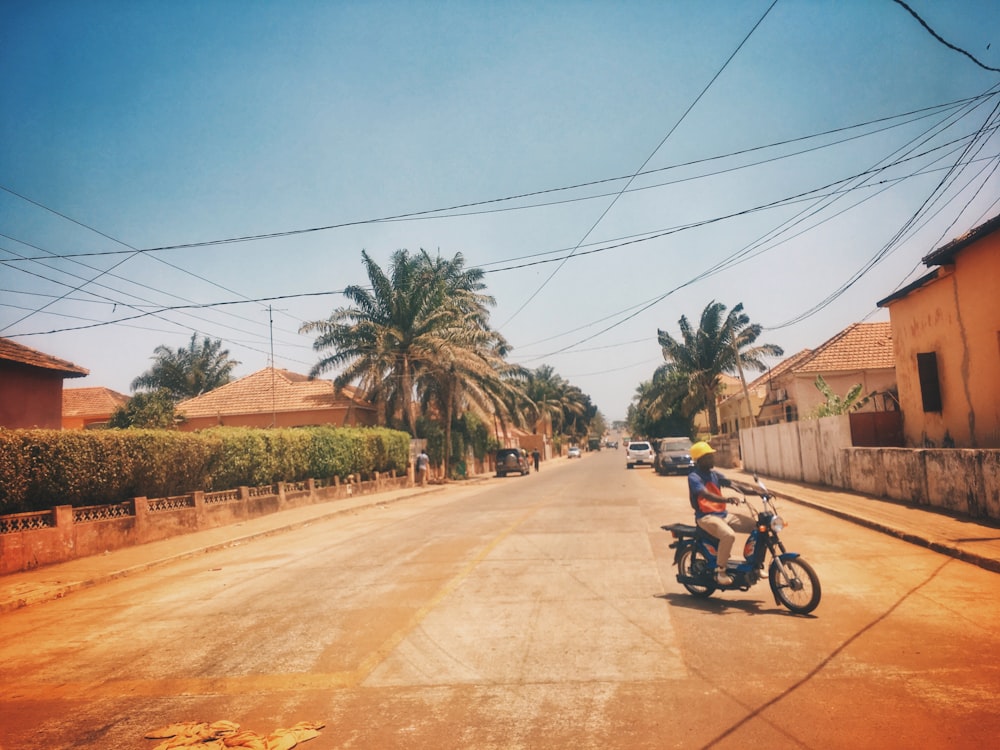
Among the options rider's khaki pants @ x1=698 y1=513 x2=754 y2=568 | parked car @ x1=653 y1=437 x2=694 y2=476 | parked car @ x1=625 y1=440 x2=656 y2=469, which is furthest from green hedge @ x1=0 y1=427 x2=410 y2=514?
parked car @ x1=625 y1=440 x2=656 y2=469

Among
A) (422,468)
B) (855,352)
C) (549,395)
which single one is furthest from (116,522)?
(549,395)

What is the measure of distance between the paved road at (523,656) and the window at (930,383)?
8791 millimetres

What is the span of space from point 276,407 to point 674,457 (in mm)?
21866

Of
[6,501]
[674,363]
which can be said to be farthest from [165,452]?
[674,363]

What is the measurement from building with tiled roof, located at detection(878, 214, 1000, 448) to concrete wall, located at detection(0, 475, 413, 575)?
18568mm

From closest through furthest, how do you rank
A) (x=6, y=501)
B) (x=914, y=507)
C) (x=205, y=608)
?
(x=205, y=608)
(x=6, y=501)
(x=914, y=507)

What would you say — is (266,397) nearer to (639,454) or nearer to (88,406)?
(88,406)

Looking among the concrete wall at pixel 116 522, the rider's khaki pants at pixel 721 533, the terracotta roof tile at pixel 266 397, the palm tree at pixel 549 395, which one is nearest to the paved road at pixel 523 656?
the rider's khaki pants at pixel 721 533

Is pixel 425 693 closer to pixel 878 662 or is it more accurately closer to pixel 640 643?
pixel 640 643

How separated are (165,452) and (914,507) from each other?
53.6 feet

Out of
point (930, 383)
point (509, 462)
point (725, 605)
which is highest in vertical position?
point (930, 383)

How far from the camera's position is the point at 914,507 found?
1440 cm

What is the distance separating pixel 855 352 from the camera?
3706 centimetres

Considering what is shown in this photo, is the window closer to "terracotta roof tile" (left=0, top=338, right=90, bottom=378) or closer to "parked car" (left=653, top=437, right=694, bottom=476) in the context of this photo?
"parked car" (left=653, top=437, right=694, bottom=476)
